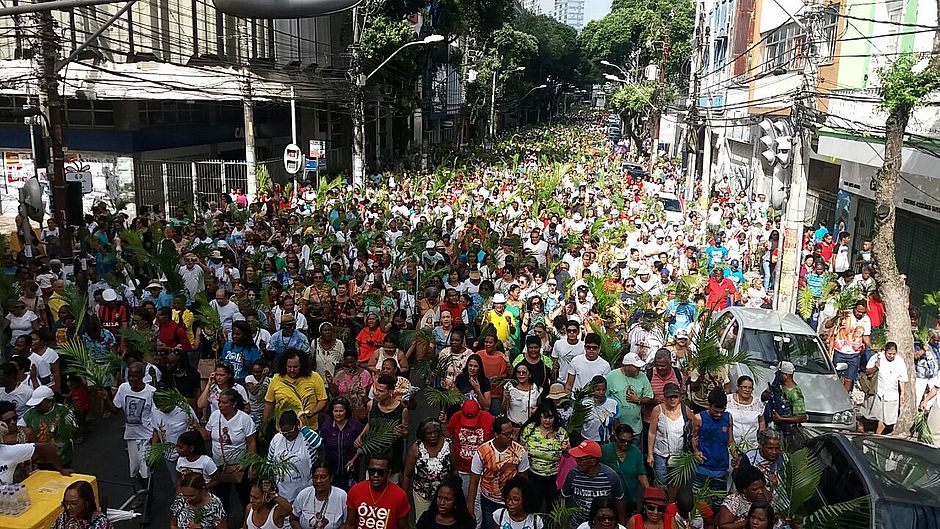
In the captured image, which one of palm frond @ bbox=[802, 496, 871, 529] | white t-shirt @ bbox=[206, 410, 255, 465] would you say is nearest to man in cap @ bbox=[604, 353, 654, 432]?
palm frond @ bbox=[802, 496, 871, 529]

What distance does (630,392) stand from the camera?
7.35 m

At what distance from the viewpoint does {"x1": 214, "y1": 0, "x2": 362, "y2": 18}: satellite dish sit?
455 centimetres

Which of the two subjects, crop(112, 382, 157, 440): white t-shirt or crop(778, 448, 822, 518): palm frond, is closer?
crop(778, 448, 822, 518): palm frond

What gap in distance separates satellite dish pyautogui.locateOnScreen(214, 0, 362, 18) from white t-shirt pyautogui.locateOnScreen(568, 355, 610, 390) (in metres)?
4.40

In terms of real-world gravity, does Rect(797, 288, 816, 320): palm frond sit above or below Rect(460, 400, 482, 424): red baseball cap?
below

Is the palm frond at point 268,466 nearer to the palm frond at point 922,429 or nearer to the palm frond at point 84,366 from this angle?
the palm frond at point 84,366

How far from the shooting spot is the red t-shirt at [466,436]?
6.56 metres

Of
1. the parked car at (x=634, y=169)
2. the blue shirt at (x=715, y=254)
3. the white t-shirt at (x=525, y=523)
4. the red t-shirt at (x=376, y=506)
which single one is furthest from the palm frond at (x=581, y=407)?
the parked car at (x=634, y=169)

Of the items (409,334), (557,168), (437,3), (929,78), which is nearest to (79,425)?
(409,334)

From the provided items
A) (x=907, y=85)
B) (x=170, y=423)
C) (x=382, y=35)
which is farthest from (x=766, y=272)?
(x=382, y=35)

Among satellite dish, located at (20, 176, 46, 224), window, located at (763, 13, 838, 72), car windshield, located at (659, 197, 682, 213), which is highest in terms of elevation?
window, located at (763, 13, 838, 72)

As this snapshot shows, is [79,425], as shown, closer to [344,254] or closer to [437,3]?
[344,254]

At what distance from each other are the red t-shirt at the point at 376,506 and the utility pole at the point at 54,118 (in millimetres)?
9206

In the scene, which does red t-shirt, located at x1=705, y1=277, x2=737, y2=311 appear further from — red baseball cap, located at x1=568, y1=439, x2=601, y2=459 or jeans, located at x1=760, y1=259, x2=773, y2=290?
red baseball cap, located at x1=568, y1=439, x2=601, y2=459
